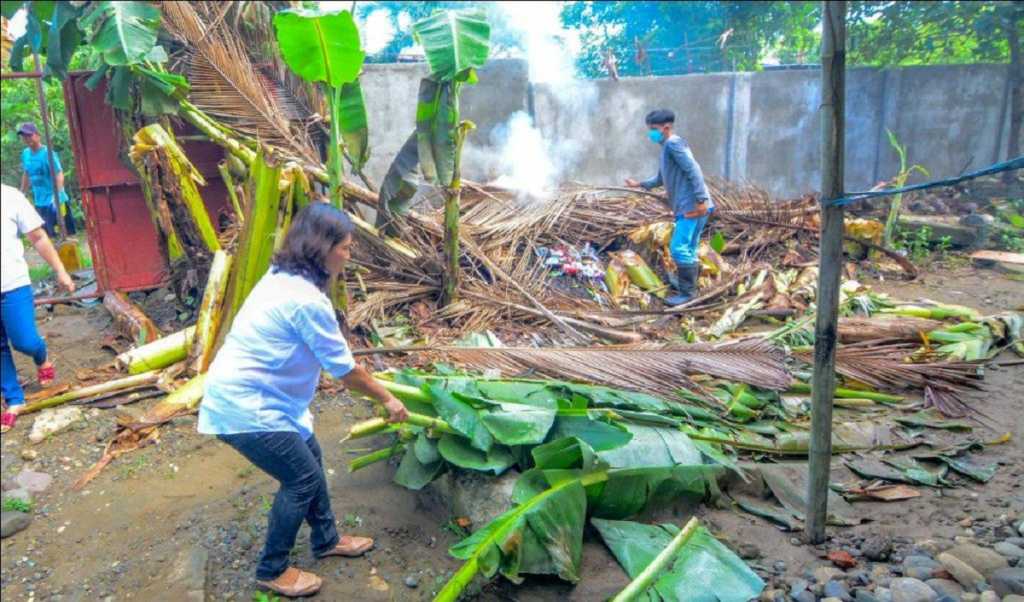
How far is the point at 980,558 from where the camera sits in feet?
9.79

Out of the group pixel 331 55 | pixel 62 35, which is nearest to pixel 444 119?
pixel 331 55

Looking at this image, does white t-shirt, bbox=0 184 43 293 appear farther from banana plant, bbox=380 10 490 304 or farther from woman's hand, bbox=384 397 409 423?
woman's hand, bbox=384 397 409 423

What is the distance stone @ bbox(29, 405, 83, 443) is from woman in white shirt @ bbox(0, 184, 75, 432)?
22cm

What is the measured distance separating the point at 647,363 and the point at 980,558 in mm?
1954

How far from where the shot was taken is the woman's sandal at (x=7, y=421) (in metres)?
4.77

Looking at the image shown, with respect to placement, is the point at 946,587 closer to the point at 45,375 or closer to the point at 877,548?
the point at 877,548

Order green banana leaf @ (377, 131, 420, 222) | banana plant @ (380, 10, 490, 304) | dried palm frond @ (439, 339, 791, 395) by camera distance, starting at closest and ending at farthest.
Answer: dried palm frond @ (439, 339, 791, 395) → banana plant @ (380, 10, 490, 304) → green banana leaf @ (377, 131, 420, 222)

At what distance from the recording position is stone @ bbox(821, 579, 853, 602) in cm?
287

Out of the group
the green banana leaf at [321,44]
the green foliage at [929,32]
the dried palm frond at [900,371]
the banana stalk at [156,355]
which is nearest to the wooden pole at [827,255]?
the dried palm frond at [900,371]

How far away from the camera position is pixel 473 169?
375 inches

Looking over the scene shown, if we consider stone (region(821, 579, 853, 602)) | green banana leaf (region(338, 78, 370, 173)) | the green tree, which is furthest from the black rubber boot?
the green tree

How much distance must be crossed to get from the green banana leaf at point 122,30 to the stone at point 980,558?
5.69 m

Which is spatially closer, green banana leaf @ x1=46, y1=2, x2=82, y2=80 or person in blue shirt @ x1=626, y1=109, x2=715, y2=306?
green banana leaf @ x1=46, y1=2, x2=82, y2=80

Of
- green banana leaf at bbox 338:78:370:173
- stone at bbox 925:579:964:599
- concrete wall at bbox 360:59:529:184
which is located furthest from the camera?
concrete wall at bbox 360:59:529:184
